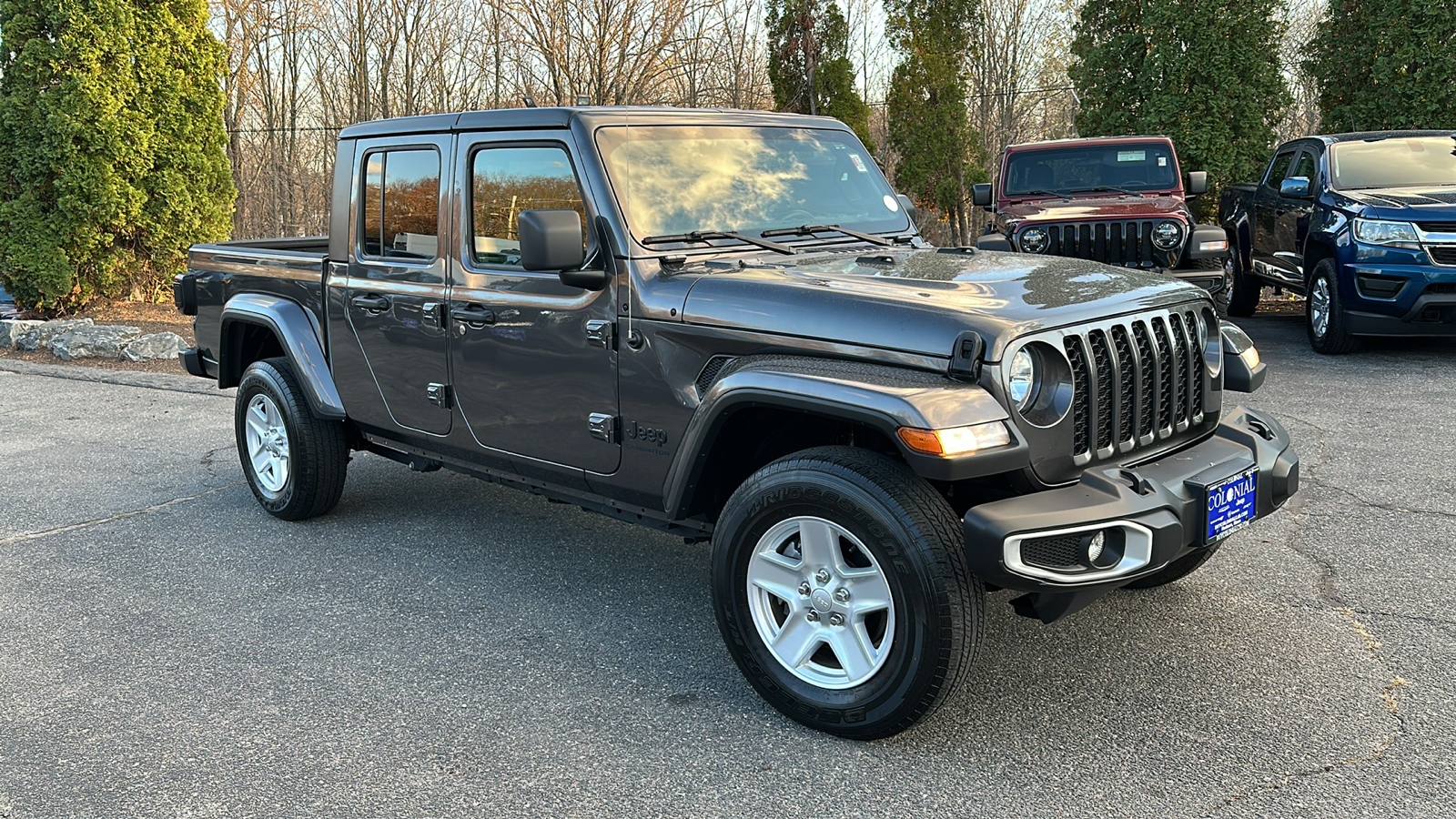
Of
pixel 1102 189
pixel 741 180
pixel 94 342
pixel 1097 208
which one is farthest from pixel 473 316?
pixel 94 342

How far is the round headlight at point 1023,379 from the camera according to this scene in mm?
3209

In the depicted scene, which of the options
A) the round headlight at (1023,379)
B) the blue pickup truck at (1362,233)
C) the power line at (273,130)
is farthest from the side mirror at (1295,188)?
the power line at (273,130)

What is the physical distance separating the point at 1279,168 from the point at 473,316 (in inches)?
378

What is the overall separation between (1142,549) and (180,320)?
41.1 ft

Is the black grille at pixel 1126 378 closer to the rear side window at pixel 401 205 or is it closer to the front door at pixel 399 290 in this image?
the front door at pixel 399 290

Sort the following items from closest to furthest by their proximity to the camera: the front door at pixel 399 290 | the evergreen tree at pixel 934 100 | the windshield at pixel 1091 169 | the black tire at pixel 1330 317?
the front door at pixel 399 290 → the black tire at pixel 1330 317 → the windshield at pixel 1091 169 → the evergreen tree at pixel 934 100

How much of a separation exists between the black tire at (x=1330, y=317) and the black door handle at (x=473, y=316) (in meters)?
7.58

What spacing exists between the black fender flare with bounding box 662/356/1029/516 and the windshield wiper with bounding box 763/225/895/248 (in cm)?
91

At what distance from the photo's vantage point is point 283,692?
3799 millimetres

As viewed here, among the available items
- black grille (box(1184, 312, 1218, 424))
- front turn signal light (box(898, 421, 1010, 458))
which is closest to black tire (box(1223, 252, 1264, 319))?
black grille (box(1184, 312, 1218, 424))

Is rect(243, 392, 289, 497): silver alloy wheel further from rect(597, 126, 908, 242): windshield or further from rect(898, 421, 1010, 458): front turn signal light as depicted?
A: rect(898, 421, 1010, 458): front turn signal light

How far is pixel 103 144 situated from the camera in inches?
489

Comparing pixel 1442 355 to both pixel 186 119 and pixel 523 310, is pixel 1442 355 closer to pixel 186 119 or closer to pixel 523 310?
pixel 523 310

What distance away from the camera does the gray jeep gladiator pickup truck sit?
316 centimetres
